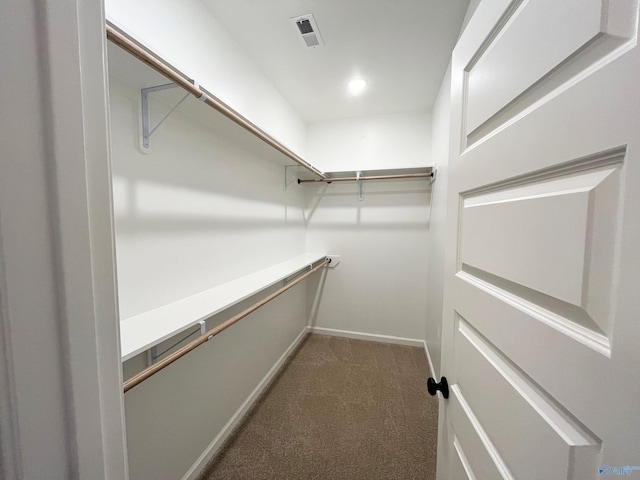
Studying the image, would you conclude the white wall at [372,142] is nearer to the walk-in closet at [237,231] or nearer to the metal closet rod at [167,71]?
the walk-in closet at [237,231]

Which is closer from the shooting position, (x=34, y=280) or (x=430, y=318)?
(x=34, y=280)

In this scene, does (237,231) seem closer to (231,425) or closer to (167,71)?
(167,71)

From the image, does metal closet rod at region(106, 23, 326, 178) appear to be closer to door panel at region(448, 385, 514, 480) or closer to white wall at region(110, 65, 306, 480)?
white wall at region(110, 65, 306, 480)

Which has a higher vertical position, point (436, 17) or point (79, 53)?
point (436, 17)

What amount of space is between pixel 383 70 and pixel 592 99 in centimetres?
180

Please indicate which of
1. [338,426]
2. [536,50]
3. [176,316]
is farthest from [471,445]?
[338,426]

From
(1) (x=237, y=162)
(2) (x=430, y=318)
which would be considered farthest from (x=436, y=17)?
(2) (x=430, y=318)

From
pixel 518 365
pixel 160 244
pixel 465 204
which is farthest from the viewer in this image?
pixel 160 244

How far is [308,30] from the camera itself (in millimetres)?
1365

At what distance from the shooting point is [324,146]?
2.59 meters

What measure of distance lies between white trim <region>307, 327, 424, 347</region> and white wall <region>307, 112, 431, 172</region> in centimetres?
184

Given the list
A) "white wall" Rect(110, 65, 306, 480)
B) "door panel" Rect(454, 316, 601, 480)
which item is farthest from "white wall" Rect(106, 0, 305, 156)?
"door panel" Rect(454, 316, 601, 480)

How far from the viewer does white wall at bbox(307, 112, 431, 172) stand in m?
2.34

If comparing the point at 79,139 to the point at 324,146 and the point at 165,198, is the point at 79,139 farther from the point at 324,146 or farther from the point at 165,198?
the point at 324,146
